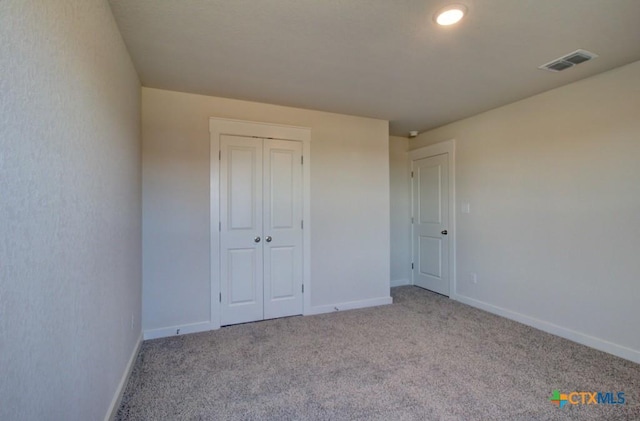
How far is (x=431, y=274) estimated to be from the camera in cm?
452

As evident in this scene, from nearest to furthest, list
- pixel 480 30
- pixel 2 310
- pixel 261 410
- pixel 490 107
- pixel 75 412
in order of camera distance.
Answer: pixel 2 310, pixel 75 412, pixel 261 410, pixel 480 30, pixel 490 107

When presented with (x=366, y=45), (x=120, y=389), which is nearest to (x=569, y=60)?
(x=366, y=45)

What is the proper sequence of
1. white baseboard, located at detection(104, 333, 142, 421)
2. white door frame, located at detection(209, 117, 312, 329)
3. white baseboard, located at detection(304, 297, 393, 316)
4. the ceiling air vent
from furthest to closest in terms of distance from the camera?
white baseboard, located at detection(304, 297, 393, 316) < white door frame, located at detection(209, 117, 312, 329) < the ceiling air vent < white baseboard, located at detection(104, 333, 142, 421)

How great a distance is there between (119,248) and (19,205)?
1298 mm

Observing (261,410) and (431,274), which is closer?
(261,410)

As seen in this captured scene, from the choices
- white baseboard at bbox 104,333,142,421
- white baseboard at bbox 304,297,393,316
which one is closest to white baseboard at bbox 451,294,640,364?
white baseboard at bbox 304,297,393,316

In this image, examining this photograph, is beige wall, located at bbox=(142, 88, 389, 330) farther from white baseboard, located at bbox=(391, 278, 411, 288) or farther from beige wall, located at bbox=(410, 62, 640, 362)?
beige wall, located at bbox=(410, 62, 640, 362)

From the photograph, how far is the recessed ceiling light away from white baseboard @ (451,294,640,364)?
290cm

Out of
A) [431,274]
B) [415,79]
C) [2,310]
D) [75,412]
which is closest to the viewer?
[2,310]

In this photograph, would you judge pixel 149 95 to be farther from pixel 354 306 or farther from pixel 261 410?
pixel 354 306

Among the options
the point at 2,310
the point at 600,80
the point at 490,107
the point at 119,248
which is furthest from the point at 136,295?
the point at 600,80

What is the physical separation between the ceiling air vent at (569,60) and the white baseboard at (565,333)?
2350mm

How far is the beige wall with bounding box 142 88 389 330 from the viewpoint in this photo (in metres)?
2.93

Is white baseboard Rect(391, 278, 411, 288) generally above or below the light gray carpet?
above
